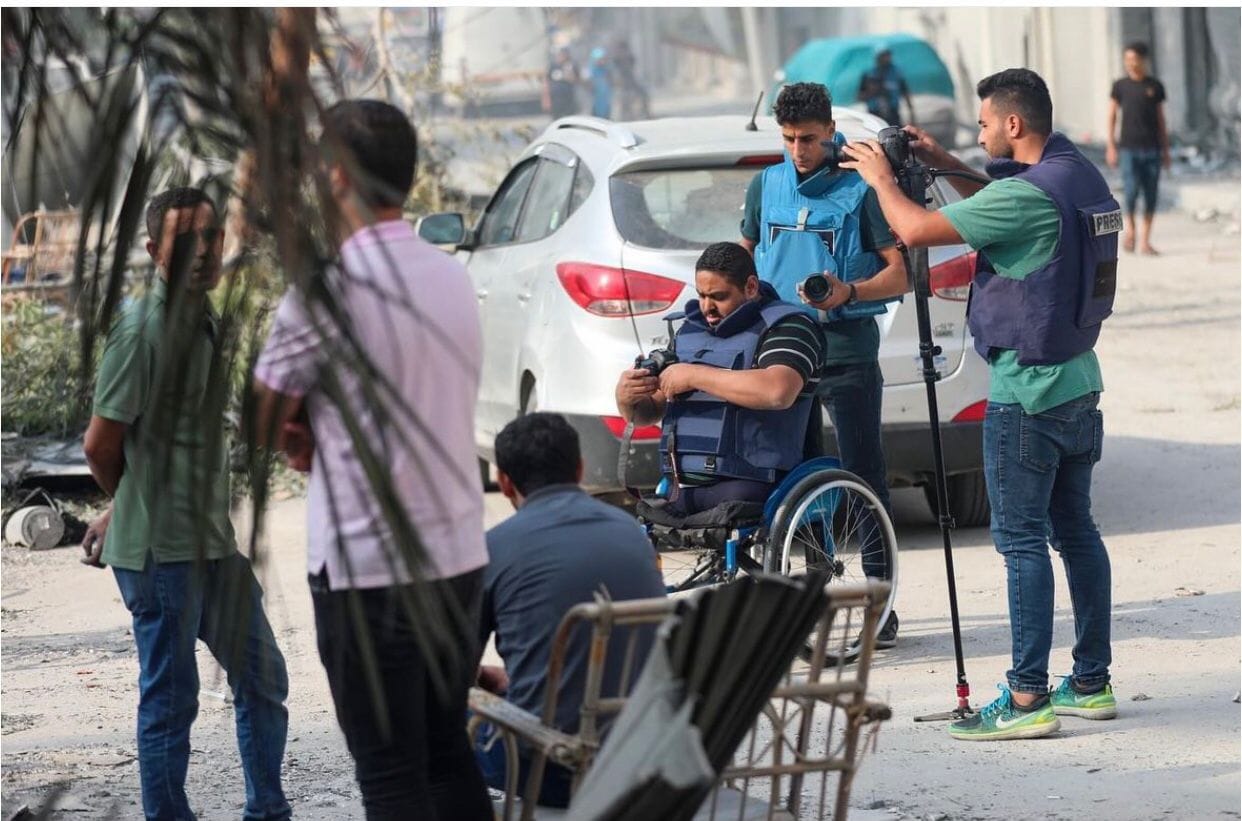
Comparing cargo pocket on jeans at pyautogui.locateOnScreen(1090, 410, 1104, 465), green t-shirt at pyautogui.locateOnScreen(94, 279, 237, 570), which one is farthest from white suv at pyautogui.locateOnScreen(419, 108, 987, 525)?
green t-shirt at pyautogui.locateOnScreen(94, 279, 237, 570)

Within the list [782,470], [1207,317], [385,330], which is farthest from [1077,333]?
[1207,317]

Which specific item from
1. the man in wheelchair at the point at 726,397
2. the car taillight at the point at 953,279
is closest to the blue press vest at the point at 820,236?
the man in wheelchair at the point at 726,397

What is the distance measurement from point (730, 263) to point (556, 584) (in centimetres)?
245

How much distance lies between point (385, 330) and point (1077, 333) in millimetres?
3785

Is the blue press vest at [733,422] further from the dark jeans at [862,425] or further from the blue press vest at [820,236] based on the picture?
the dark jeans at [862,425]

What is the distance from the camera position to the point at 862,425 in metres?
6.59

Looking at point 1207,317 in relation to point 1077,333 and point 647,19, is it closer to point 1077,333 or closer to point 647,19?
point 1077,333

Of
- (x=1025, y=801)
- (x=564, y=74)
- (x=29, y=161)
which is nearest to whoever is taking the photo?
(x=29, y=161)

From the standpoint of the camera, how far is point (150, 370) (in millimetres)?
2113

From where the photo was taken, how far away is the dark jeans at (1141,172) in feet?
57.9

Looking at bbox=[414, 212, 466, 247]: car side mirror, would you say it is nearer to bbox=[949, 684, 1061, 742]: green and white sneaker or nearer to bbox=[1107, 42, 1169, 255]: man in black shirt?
bbox=[949, 684, 1061, 742]: green and white sneaker

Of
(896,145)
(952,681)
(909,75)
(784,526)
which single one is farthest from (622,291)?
(909,75)

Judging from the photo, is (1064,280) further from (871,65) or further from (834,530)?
(871,65)

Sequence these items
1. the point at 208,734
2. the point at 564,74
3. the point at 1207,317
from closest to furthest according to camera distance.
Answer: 1. the point at 208,734
2. the point at 1207,317
3. the point at 564,74
